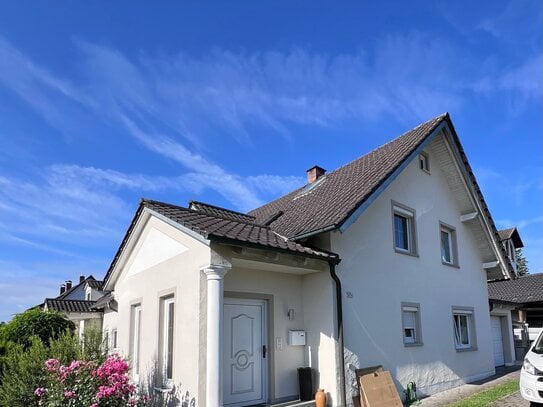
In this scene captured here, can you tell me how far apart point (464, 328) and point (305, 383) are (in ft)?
25.4

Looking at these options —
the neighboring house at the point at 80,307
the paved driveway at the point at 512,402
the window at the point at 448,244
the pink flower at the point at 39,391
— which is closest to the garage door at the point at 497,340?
the window at the point at 448,244

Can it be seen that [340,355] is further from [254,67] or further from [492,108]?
[492,108]

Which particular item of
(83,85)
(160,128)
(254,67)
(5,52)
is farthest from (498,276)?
(5,52)

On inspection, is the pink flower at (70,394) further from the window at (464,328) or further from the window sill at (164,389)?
the window at (464,328)

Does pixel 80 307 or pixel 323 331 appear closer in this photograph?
pixel 323 331

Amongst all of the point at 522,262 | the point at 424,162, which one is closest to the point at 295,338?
the point at 424,162

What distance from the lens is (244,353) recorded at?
9039 mm

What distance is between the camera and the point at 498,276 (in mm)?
17250

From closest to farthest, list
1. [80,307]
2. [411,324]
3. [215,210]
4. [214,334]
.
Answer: [214,334] < [411,324] < [215,210] < [80,307]

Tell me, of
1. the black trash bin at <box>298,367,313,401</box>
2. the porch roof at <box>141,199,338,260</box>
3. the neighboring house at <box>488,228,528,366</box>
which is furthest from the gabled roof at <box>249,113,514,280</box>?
the black trash bin at <box>298,367,313,401</box>

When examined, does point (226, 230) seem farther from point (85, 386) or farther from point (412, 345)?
point (412, 345)

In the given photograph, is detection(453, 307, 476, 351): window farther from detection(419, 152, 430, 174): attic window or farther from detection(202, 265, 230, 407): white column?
detection(202, 265, 230, 407): white column

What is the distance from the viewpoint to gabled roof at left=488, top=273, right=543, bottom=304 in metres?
22.6

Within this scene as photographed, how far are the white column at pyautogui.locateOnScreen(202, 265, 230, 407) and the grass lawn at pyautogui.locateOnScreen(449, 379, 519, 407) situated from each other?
5.95m
